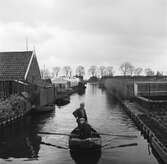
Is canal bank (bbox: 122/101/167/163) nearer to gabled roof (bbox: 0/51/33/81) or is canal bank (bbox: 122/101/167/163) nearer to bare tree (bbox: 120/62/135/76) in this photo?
gabled roof (bbox: 0/51/33/81)

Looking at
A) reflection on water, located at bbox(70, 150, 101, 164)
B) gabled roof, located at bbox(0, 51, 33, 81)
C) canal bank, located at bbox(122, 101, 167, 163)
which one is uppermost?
gabled roof, located at bbox(0, 51, 33, 81)

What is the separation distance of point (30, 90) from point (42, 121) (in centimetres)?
1096

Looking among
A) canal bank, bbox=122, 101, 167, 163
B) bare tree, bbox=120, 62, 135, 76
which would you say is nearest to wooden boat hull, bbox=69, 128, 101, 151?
canal bank, bbox=122, 101, 167, 163

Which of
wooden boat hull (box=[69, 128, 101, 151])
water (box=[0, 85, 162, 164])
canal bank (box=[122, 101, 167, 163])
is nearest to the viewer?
canal bank (box=[122, 101, 167, 163])

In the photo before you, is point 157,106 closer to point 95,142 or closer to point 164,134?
point 164,134

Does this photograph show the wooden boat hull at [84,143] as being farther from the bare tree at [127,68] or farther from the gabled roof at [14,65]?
the bare tree at [127,68]

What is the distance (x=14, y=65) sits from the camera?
4753cm

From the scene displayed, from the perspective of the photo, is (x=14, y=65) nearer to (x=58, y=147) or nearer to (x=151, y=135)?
(x=58, y=147)

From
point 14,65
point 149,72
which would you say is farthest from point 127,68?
point 14,65

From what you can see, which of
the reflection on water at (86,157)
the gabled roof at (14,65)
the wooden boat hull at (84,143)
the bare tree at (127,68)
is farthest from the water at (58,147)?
the bare tree at (127,68)

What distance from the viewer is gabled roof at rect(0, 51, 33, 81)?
45812 millimetres

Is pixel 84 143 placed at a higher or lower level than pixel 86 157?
higher

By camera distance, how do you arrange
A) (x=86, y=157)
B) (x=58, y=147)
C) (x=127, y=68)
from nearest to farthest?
(x=86, y=157) → (x=58, y=147) → (x=127, y=68)

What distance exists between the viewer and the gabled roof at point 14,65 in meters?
45.8
